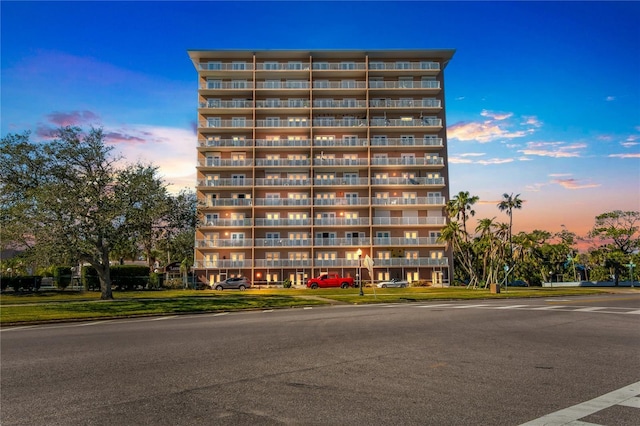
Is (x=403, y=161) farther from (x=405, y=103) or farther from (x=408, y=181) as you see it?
(x=405, y=103)

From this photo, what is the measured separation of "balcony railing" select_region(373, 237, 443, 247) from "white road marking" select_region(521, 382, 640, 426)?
52.7m

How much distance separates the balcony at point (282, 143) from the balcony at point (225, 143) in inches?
60.0

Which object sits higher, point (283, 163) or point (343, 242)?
point (283, 163)

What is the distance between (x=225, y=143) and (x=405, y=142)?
2394 cm

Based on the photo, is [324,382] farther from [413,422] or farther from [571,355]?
[571,355]

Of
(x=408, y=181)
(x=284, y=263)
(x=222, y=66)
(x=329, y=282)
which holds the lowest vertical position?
(x=329, y=282)

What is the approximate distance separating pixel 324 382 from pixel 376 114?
196 feet

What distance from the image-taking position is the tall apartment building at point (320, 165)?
2352 inches

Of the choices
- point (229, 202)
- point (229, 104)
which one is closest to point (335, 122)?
point (229, 104)

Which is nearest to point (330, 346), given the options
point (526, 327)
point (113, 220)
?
point (526, 327)

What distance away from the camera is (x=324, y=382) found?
23.7 ft

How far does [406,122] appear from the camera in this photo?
63.1 meters

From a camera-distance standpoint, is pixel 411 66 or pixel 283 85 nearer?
pixel 283 85

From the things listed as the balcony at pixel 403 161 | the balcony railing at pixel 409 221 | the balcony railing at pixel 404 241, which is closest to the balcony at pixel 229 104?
the balcony at pixel 403 161
